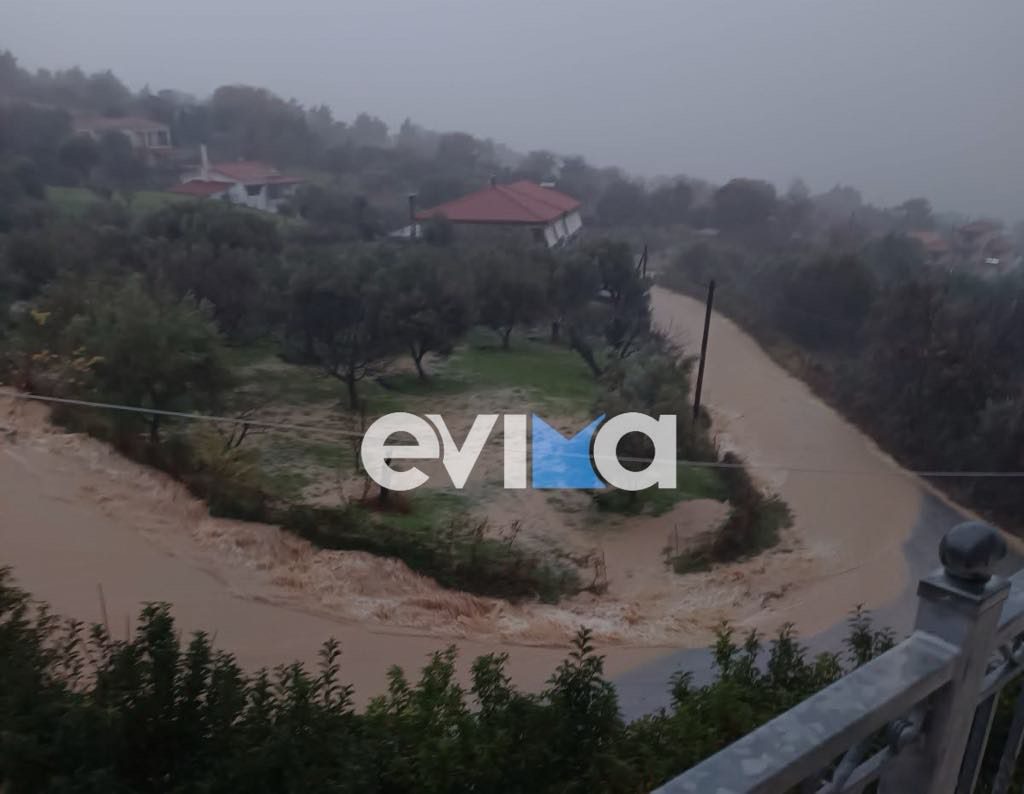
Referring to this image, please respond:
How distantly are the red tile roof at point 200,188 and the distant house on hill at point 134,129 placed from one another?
1592 millimetres

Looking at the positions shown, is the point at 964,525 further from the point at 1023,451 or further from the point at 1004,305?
the point at 1004,305

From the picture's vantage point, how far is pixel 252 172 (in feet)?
44.3

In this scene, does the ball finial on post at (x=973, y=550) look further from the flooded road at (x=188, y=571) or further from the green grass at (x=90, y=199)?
the green grass at (x=90, y=199)

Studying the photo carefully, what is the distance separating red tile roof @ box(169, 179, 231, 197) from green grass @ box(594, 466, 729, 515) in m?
8.45

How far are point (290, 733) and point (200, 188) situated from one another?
1216cm

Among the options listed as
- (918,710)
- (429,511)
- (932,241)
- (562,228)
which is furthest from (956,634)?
(932,241)

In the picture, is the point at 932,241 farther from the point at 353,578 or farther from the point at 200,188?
the point at 200,188

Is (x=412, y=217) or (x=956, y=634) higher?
(x=412, y=217)

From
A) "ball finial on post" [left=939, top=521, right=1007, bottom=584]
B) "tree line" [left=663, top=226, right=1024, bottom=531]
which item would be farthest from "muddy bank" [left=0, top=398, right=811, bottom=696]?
"ball finial on post" [left=939, top=521, right=1007, bottom=584]

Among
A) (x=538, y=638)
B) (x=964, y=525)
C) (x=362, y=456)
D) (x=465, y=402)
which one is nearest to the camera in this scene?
(x=964, y=525)

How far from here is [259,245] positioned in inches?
410

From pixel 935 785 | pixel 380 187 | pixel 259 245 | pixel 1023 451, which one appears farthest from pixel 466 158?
pixel 935 785

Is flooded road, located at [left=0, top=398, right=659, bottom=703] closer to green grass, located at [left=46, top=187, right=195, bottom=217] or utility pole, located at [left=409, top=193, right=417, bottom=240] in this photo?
green grass, located at [left=46, top=187, right=195, bottom=217]

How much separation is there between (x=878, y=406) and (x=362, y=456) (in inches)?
218
